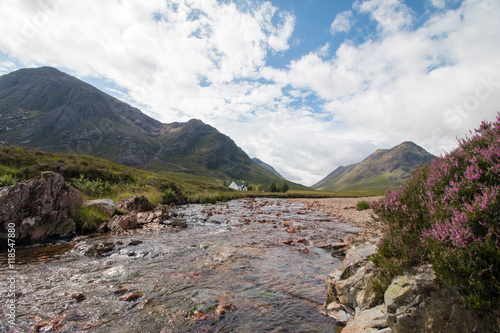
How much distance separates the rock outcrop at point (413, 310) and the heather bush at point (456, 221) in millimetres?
216

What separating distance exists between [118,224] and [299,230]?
1290cm

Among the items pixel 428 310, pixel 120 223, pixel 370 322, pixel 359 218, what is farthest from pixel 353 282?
pixel 359 218

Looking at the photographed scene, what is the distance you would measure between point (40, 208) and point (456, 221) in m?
16.8

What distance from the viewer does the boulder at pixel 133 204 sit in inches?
769

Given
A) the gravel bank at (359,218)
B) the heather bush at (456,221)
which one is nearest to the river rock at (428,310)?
the heather bush at (456,221)

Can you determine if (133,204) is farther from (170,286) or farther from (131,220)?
(170,286)

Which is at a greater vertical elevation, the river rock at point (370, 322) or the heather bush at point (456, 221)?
the heather bush at point (456, 221)

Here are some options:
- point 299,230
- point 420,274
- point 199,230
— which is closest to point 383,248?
point 420,274

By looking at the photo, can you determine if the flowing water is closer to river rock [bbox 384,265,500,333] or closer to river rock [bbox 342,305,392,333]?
river rock [bbox 342,305,392,333]

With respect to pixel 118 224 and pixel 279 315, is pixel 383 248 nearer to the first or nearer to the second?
pixel 279 315

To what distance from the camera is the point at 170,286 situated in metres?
7.18

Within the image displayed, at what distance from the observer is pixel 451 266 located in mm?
3621

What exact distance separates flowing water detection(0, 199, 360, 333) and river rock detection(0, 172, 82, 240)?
148 cm

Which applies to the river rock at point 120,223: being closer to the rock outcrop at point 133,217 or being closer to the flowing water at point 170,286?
the rock outcrop at point 133,217
